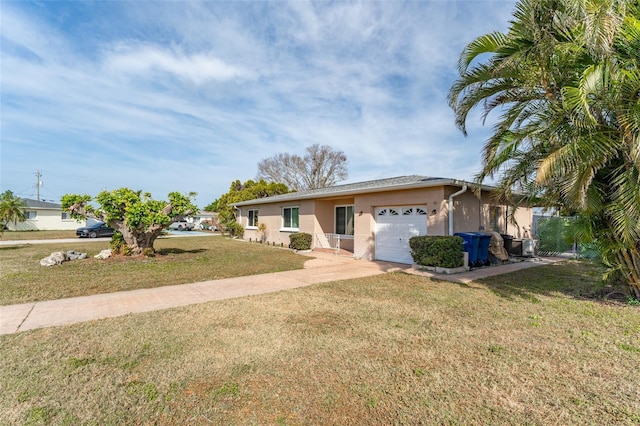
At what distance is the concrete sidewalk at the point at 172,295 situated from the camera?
5.45m

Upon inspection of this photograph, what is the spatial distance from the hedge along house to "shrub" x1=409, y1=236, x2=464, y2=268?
91 cm

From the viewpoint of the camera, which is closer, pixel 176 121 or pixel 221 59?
pixel 221 59

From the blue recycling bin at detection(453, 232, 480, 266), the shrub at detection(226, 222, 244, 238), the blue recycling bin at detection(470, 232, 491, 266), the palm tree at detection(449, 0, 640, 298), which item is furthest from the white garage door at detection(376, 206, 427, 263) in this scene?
the shrub at detection(226, 222, 244, 238)

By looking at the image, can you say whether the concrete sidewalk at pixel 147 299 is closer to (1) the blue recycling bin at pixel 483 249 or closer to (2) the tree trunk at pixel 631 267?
(1) the blue recycling bin at pixel 483 249

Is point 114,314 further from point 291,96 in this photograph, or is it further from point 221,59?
point 291,96

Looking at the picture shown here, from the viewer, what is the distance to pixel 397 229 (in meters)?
12.5

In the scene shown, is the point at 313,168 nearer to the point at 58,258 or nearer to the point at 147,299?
the point at 58,258

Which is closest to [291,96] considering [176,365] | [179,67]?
[179,67]

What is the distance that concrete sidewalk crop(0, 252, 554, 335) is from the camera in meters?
5.45

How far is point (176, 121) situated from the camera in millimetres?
17500

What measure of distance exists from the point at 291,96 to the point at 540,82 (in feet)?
39.1

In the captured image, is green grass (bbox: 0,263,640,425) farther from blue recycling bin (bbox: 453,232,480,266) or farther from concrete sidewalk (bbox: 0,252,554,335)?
blue recycling bin (bbox: 453,232,480,266)

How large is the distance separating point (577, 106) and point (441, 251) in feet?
17.9

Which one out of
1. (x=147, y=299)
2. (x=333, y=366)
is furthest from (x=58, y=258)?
(x=333, y=366)
